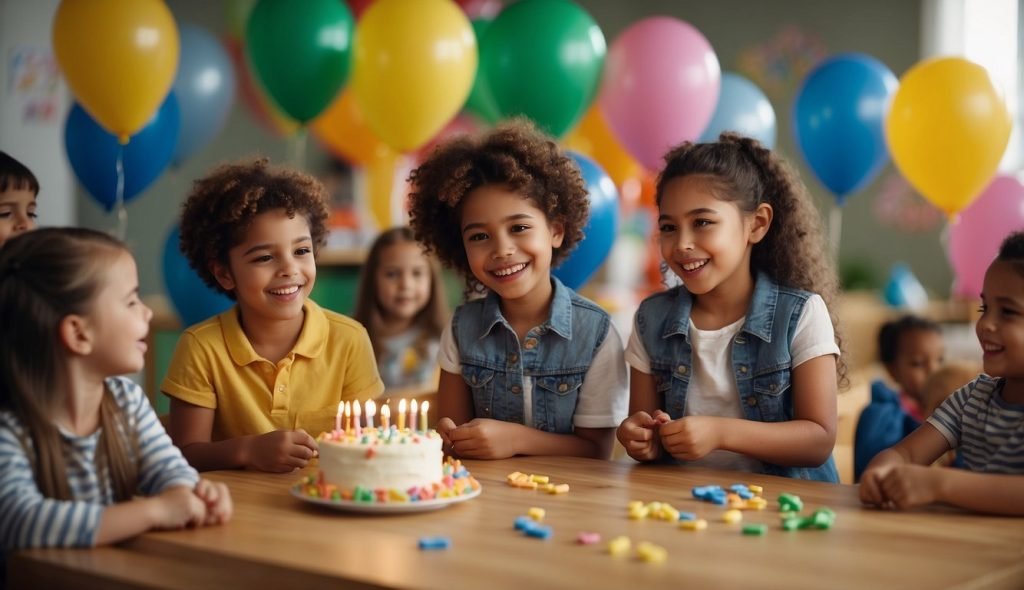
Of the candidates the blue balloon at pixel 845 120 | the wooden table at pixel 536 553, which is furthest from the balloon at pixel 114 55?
the blue balloon at pixel 845 120

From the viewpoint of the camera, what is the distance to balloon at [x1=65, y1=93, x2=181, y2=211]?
3621 mm

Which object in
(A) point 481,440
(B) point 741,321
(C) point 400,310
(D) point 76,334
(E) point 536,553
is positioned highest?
(C) point 400,310

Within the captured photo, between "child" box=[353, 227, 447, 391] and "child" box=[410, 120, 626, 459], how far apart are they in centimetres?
136

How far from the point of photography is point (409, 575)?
1277mm

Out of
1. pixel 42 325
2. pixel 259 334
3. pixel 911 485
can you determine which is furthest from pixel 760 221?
pixel 42 325

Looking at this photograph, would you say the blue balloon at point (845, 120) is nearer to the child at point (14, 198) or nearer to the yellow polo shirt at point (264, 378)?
the yellow polo shirt at point (264, 378)

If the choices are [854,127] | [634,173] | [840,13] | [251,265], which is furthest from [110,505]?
[840,13]

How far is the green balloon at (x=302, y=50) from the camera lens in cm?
372

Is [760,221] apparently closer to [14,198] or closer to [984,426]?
[984,426]

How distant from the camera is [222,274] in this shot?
7.54ft

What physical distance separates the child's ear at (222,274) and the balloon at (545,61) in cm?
152

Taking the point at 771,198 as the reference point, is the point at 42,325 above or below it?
below

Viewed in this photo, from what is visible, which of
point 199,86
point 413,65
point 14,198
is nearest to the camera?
point 14,198

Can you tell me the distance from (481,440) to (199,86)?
2.51 metres
